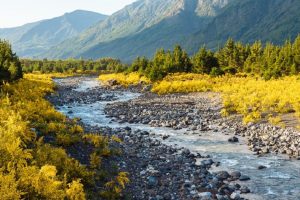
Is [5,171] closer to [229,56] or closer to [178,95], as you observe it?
[178,95]

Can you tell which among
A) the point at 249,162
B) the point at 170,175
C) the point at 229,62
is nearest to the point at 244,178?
the point at 249,162

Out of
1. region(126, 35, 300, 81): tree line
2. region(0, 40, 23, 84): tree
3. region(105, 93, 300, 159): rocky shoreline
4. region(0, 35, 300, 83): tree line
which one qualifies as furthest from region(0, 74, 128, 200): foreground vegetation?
region(126, 35, 300, 81): tree line

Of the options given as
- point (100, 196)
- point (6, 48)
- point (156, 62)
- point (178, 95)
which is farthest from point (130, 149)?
point (156, 62)

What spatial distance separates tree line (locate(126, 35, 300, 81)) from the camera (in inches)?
2269

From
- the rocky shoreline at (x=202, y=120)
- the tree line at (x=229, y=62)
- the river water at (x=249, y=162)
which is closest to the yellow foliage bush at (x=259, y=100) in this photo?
the rocky shoreline at (x=202, y=120)

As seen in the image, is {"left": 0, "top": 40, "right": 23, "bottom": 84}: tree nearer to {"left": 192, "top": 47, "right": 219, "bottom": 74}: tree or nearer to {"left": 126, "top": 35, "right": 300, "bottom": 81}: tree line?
{"left": 126, "top": 35, "right": 300, "bottom": 81}: tree line

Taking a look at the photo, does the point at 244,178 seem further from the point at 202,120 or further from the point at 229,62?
the point at 229,62

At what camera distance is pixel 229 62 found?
76750mm

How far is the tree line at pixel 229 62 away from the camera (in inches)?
2269

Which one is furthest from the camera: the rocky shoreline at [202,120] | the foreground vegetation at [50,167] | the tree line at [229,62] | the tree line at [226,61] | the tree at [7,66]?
the tree line at [229,62]

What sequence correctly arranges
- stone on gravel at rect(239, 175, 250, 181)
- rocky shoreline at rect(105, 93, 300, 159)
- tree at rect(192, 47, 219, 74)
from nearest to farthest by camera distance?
1. stone on gravel at rect(239, 175, 250, 181)
2. rocky shoreline at rect(105, 93, 300, 159)
3. tree at rect(192, 47, 219, 74)

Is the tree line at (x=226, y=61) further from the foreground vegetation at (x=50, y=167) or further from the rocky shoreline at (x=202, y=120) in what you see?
the foreground vegetation at (x=50, y=167)

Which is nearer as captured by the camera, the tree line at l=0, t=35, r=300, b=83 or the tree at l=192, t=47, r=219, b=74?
the tree line at l=0, t=35, r=300, b=83

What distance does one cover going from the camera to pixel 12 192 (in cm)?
881
